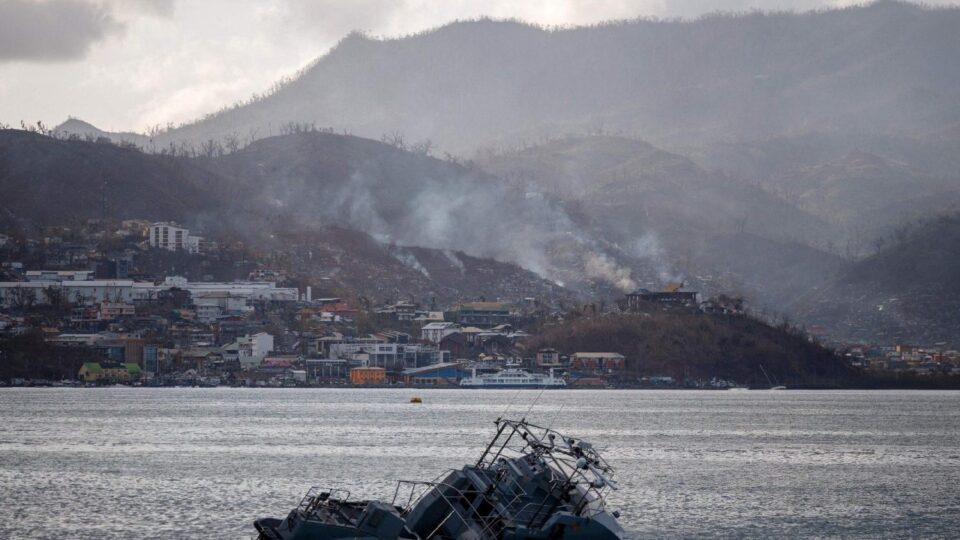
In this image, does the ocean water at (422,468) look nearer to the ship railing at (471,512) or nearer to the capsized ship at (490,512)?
the capsized ship at (490,512)

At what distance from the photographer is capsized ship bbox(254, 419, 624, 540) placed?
198ft

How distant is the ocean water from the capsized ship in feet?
53.3

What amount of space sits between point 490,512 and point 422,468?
48166 millimetres

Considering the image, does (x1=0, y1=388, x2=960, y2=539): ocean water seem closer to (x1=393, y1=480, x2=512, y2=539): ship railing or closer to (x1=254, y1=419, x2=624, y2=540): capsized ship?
(x1=254, y1=419, x2=624, y2=540): capsized ship

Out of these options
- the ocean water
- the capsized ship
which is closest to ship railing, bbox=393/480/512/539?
the capsized ship

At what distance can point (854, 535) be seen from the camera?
81188mm

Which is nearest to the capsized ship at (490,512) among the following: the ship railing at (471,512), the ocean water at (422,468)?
the ship railing at (471,512)

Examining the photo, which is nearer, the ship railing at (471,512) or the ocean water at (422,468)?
the ship railing at (471,512)

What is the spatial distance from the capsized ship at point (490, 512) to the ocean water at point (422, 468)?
16.2 metres

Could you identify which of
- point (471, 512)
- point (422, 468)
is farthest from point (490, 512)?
point (422, 468)

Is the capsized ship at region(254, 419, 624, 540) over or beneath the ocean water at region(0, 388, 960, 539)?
over

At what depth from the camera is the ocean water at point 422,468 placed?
84.7 metres

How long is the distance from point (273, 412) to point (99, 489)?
93.4 m

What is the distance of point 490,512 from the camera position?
62.3 m
